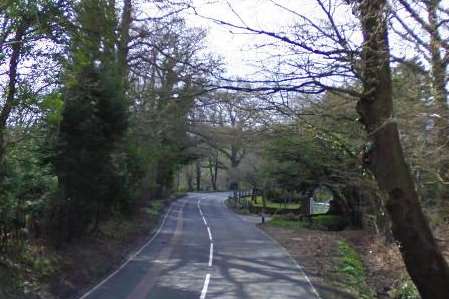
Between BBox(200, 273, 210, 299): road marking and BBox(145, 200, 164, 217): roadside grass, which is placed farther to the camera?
BBox(145, 200, 164, 217): roadside grass

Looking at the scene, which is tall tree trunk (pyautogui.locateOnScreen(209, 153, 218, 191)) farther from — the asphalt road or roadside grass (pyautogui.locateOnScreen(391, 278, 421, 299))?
roadside grass (pyautogui.locateOnScreen(391, 278, 421, 299))

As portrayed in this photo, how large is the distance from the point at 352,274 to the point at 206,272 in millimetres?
4908

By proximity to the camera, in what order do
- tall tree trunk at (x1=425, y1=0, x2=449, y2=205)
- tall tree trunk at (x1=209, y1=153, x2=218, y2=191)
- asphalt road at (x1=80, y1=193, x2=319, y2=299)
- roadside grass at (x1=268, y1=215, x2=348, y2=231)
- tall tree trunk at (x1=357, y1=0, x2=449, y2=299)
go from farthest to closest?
tall tree trunk at (x1=209, y1=153, x2=218, y2=191), roadside grass at (x1=268, y1=215, x2=348, y2=231), asphalt road at (x1=80, y1=193, x2=319, y2=299), tall tree trunk at (x1=425, y1=0, x2=449, y2=205), tall tree trunk at (x1=357, y1=0, x2=449, y2=299)

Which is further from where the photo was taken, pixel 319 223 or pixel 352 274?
pixel 319 223

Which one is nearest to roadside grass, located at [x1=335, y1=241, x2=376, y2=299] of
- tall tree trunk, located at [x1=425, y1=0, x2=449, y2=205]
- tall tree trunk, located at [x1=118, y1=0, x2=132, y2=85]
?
tall tree trunk, located at [x1=425, y1=0, x2=449, y2=205]

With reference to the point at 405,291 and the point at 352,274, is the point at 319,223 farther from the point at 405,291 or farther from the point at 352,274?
the point at 405,291

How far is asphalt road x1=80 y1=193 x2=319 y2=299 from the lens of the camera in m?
16.2

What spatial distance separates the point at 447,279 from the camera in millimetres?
9555

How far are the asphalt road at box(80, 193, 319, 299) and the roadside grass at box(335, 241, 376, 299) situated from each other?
4.06 feet

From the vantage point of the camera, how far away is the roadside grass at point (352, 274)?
61.0ft

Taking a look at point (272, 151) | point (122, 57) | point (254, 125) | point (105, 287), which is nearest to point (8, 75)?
point (105, 287)

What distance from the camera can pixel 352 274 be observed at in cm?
2128

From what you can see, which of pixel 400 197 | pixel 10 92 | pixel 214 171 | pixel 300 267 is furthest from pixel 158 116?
pixel 214 171

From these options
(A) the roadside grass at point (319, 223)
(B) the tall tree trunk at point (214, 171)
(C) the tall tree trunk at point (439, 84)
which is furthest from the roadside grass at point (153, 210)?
(B) the tall tree trunk at point (214, 171)
